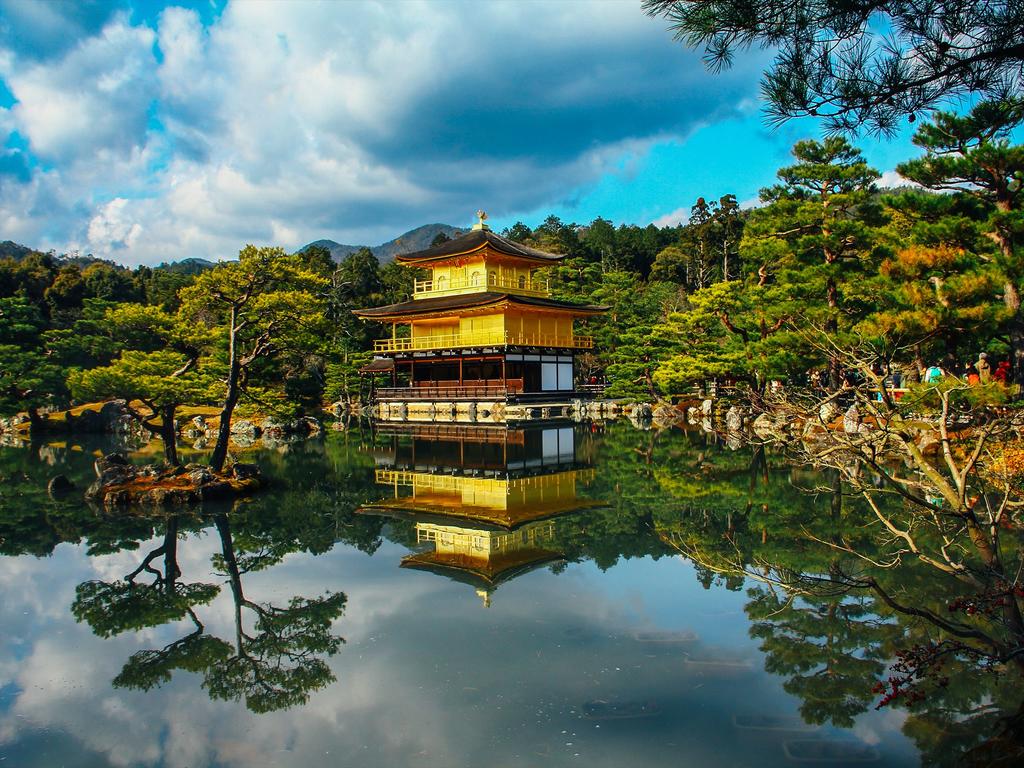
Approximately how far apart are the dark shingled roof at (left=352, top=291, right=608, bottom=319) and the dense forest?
84.0 inches

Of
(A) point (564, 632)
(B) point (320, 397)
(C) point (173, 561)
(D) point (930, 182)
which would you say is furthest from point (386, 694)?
(B) point (320, 397)

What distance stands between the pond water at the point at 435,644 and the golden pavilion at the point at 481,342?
17833 millimetres

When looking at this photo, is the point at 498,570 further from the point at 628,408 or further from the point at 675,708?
the point at 628,408

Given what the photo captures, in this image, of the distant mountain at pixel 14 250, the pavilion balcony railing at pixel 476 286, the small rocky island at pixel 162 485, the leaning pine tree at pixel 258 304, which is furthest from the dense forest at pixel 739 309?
the distant mountain at pixel 14 250

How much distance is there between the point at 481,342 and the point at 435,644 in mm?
25212

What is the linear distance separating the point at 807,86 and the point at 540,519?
7.36m

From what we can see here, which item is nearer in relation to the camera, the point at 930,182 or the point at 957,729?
the point at 957,729

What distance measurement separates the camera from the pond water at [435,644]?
4.30 metres

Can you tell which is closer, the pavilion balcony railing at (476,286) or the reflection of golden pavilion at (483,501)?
the reflection of golden pavilion at (483,501)

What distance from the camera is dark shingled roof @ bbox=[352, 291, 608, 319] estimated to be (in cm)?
2973

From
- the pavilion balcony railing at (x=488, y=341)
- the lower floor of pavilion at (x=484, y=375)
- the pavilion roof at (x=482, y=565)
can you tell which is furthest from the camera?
the pavilion balcony railing at (x=488, y=341)

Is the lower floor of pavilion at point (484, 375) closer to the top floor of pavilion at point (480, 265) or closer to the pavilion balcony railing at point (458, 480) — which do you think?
the top floor of pavilion at point (480, 265)

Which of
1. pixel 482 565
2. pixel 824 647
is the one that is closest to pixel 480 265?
pixel 482 565

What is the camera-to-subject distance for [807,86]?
474 centimetres
